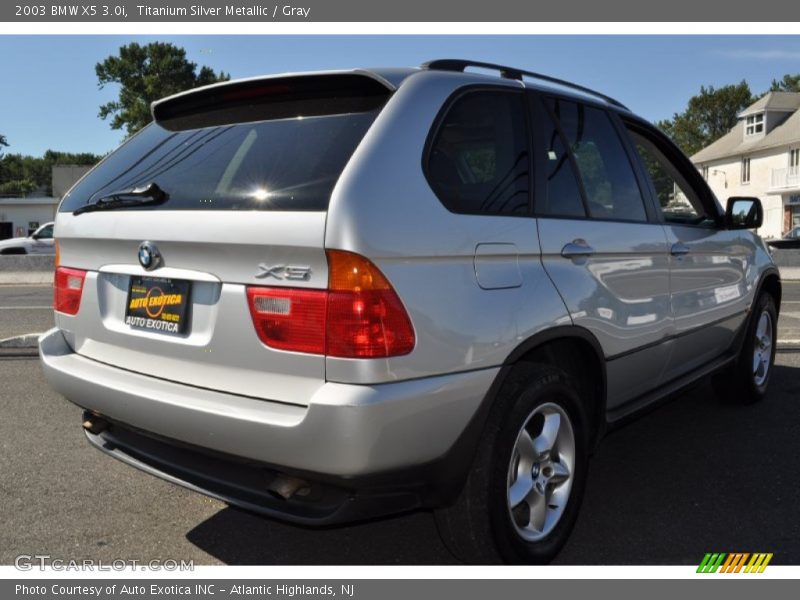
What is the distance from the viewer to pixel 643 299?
11.6ft

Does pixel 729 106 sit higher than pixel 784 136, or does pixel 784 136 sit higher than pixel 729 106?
pixel 729 106

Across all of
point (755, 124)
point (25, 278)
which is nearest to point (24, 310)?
point (25, 278)

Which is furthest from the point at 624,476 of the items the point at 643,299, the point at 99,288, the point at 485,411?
the point at 99,288

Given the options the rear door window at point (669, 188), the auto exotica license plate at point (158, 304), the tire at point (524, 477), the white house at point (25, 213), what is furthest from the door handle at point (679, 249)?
the white house at point (25, 213)

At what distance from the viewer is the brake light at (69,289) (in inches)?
119

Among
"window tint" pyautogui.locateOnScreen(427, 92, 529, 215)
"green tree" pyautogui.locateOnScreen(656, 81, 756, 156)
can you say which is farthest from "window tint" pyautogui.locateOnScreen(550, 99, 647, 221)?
"green tree" pyautogui.locateOnScreen(656, 81, 756, 156)

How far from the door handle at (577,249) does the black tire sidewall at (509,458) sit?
0.48m

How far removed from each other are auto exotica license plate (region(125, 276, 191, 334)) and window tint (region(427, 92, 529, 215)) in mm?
963

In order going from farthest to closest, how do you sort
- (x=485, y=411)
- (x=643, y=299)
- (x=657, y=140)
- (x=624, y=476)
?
1. (x=657, y=140)
2. (x=624, y=476)
3. (x=643, y=299)
4. (x=485, y=411)

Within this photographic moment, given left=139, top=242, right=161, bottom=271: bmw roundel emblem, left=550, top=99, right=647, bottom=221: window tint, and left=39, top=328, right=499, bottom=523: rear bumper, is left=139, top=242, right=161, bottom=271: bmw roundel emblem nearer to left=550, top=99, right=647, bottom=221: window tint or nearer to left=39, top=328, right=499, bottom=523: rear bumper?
left=39, top=328, right=499, bottom=523: rear bumper

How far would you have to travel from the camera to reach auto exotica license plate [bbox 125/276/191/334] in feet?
8.51

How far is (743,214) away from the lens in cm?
472

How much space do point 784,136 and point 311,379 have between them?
5031 centimetres

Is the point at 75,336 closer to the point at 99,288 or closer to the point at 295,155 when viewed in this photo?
the point at 99,288
